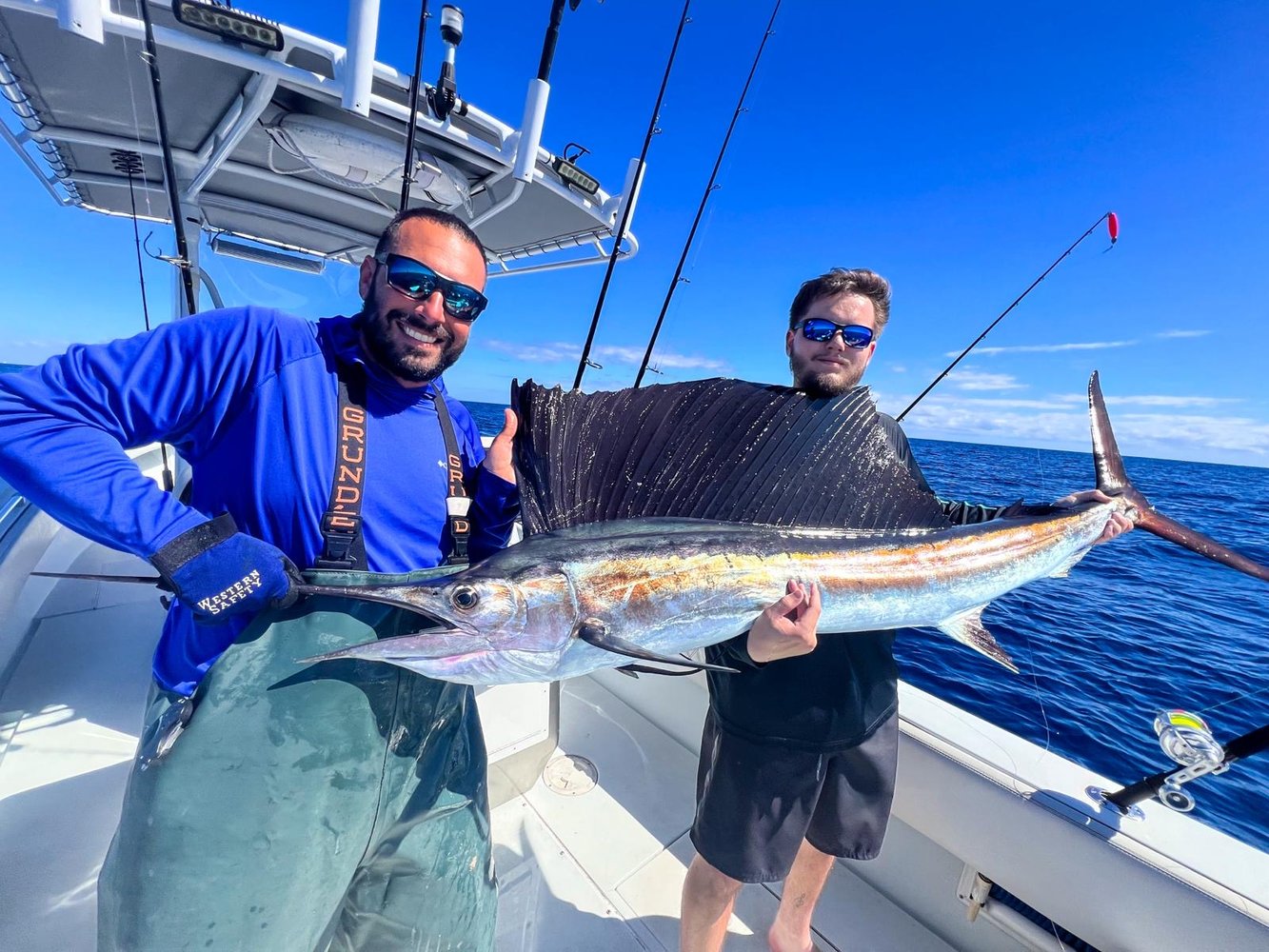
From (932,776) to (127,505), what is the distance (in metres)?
2.63

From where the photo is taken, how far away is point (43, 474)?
1.07 meters

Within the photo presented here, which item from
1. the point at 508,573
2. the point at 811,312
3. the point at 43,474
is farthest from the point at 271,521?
the point at 811,312

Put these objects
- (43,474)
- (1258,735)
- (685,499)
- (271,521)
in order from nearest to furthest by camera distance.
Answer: (43,474)
(271,521)
(1258,735)
(685,499)

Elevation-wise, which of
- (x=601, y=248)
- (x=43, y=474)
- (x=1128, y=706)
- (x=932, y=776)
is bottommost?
(x=1128, y=706)

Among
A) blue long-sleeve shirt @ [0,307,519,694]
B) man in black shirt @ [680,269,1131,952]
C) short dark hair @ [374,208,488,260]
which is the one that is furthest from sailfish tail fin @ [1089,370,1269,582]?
blue long-sleeve shirt @ [0,307,519,694]

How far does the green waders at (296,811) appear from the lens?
111 centimetres

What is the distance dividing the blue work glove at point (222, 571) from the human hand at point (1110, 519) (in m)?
2.61

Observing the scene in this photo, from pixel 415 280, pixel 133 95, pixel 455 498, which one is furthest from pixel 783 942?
pixel 133 95

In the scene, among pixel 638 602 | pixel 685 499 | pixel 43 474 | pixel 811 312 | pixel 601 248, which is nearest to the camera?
pixel 43 474

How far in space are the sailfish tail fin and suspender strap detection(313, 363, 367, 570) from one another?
2.56 meters

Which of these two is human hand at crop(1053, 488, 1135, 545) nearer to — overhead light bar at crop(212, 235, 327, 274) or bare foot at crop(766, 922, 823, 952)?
bare foot at crop(766, 922, 823, 952)

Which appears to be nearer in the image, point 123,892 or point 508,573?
point 123,892

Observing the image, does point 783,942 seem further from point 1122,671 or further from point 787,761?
point 1122,671

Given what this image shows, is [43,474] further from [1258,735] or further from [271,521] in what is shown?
[1258,735]
